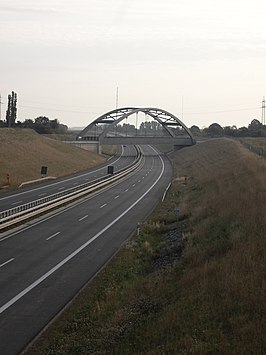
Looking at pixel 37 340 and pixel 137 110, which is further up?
pixel 137 110

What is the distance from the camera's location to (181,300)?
1720 cm

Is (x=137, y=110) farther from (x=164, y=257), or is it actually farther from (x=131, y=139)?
(x=164, y=257)

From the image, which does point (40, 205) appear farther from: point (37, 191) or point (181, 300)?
point (181, 300)

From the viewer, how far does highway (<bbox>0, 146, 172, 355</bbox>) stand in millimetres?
18219

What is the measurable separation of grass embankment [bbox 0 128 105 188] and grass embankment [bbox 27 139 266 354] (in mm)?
41463

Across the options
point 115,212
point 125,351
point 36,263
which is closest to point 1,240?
point 36,263

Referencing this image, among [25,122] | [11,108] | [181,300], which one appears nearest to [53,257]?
[181,300]

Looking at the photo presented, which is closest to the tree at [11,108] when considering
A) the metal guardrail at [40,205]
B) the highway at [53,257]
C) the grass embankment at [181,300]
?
the metal guardrail at [40,205]

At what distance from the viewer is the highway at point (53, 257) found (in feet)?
59.8

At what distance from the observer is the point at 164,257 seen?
87.8 feet

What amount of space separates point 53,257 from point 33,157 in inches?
2559

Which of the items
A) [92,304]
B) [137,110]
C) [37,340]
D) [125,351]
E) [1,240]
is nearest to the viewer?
[125,351]

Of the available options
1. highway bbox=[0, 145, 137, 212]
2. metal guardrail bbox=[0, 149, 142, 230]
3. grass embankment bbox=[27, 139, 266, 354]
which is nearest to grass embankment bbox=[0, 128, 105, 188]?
highway bbox=[0, 145, 137, 212]

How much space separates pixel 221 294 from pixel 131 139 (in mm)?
121703
